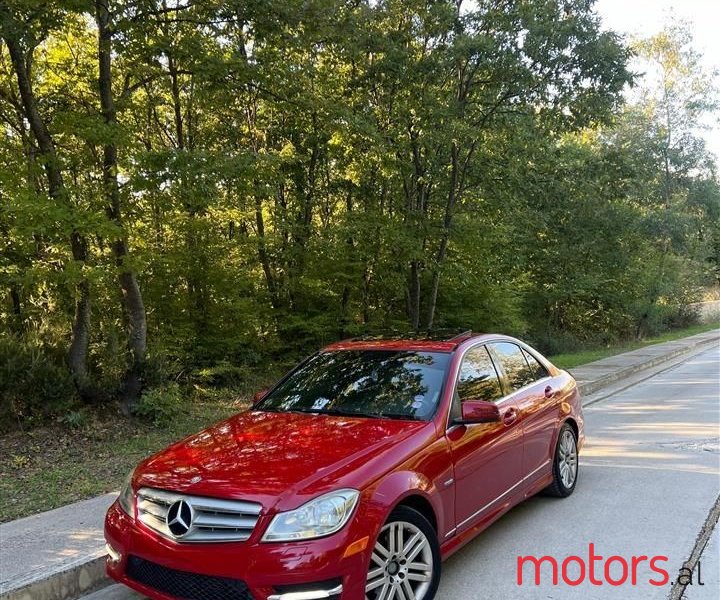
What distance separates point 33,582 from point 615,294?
2828 cm

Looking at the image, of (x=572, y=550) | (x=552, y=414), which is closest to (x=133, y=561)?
(x=572, y=550)

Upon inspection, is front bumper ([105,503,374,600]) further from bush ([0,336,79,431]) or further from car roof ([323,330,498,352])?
bush ([0,336,79,431])

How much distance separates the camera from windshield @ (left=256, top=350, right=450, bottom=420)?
4.19m

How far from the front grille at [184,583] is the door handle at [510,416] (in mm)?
2388

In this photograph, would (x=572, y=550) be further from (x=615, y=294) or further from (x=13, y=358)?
(x=615, y=294)

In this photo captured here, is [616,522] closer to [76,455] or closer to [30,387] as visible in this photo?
[76,455]

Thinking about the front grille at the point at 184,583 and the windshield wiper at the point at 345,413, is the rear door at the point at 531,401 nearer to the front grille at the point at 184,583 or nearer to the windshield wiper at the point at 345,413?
the windshield wiper at the point at 345,413

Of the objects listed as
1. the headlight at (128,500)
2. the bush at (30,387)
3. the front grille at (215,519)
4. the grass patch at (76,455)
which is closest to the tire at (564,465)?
the front grille at (215,519)

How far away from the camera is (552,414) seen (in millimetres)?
5473

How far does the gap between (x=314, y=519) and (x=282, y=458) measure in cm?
51

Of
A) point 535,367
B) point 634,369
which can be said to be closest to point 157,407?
point 535,367

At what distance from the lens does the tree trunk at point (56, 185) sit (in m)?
7.71

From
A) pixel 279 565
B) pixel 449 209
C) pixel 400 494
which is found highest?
pixel 449 209

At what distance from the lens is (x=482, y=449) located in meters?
4.23
